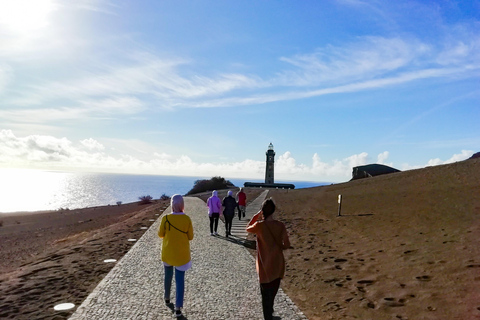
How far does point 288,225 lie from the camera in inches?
701

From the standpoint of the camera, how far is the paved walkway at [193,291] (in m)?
6.14

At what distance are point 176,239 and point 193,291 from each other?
6.48 feet

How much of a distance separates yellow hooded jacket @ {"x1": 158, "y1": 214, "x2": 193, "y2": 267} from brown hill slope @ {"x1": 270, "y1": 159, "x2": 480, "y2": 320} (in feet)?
8.24

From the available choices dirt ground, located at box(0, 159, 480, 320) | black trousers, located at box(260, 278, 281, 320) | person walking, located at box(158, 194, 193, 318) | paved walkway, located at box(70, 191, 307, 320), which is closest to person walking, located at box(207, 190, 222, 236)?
paved walkway, located at box(70, 191, 307, 320)

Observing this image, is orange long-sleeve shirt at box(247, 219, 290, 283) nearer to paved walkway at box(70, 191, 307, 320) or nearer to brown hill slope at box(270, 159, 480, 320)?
paved walkway at box(70, 191, 307, 320)

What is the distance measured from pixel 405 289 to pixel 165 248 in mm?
4715

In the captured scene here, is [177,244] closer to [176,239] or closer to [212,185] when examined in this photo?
[176,239]

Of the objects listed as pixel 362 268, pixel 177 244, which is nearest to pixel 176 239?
pixel 177 244

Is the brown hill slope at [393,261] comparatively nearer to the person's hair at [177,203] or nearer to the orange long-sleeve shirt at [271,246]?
the orange long-sleeve shirt at [271,246]

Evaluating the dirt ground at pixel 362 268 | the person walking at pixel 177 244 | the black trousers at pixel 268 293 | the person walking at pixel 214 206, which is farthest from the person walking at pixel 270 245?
the person walking at pixel 214 206

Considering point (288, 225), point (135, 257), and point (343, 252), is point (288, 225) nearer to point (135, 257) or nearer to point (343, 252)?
point (343, 252)

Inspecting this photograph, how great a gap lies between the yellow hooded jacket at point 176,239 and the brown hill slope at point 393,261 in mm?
2510

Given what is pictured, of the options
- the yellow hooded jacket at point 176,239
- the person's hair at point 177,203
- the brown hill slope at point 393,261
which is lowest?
the brown hill slope at point 393,261

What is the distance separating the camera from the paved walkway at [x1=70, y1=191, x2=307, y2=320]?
20.2 feet
